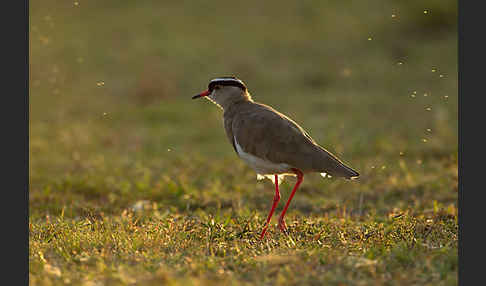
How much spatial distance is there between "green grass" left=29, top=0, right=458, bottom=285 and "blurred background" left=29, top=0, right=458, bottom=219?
0.04m

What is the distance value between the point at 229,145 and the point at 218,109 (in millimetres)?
1788

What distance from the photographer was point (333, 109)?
10.2m

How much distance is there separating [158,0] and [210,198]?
12.5m

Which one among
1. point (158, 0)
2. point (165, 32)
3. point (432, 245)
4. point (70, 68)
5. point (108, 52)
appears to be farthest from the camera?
point (158, 0)

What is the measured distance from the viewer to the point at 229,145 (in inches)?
343

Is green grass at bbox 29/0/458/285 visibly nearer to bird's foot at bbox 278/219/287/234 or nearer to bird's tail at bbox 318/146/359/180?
bird's foot at bbox 278/219/287/234

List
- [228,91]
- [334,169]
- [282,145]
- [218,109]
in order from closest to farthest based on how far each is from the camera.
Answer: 1. [334,169]
2. [282,145]
3. [228,91]
4. [218,109]

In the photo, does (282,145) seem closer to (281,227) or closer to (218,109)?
(281,227)

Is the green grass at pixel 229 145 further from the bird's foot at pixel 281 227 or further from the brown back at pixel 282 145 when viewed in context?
the brown back at pixel 282 145

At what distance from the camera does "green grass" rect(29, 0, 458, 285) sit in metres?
3.85

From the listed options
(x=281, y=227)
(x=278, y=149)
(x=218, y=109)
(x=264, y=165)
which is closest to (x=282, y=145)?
(x=278, y=149)

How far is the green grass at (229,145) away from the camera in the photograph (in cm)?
385

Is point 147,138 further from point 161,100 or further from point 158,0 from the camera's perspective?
point 158,0

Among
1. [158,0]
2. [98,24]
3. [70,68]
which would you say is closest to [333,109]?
[70,68]
